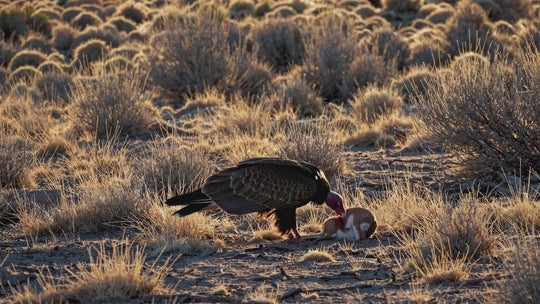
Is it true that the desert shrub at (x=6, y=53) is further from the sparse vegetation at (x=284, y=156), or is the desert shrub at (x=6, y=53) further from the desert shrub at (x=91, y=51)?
the sparse vegetation at (x=284, y=156)

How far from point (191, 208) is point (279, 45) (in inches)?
725

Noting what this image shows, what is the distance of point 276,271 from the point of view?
6.68 m

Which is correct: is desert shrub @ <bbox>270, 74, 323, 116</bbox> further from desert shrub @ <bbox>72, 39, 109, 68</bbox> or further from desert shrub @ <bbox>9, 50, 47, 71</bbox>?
desert shrub @ <bbox>9, 50, 47, 71</bbox>

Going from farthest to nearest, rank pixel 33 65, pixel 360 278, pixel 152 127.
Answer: pixel 33 65 → pixel 152 127 → pixel 360 278

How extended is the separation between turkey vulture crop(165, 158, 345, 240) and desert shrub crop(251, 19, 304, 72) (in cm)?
1762

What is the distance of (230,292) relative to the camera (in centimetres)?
604

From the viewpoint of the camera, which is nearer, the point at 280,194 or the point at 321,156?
the point at 280,194

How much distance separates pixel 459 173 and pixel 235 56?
11.3 metres

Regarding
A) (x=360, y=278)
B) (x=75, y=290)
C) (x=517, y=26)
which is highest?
(x=75, y=290)

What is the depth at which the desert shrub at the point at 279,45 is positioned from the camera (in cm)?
2528

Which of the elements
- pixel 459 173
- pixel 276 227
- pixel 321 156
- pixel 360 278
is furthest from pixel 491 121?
pixel 360 278

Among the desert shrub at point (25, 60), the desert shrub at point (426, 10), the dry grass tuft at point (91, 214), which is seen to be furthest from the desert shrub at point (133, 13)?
the dry grass tuft at point (91, 214)

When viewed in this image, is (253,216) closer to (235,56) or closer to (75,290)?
(75,290)

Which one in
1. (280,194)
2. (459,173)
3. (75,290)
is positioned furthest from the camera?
(459,173)
